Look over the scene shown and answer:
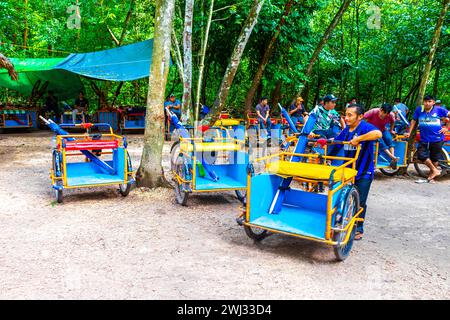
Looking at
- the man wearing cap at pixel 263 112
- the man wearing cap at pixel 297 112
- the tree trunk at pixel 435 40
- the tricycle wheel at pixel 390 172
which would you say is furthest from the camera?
the man wearing cap at pixel 297 112

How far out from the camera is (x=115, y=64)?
15016mm

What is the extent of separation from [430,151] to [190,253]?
267 inches

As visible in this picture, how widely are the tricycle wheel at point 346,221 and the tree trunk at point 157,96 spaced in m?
3.75

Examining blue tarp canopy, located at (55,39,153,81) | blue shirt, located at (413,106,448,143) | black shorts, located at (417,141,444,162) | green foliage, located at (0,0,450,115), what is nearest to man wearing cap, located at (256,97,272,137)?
green foliage, located at (0,0,450,115)

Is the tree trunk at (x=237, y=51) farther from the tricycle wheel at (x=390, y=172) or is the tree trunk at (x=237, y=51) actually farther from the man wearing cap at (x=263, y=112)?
the tricycle wheel at (x=390, y=172)

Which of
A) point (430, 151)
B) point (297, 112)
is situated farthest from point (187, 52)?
point (430, 151)

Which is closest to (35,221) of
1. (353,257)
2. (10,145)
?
(353,257)

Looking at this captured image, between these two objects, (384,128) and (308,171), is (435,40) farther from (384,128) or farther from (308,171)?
(308,171)

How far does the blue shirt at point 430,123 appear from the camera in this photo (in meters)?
8.63

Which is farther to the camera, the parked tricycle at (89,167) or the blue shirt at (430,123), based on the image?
the blue shirt at (430,123)

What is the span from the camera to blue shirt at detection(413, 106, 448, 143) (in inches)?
340

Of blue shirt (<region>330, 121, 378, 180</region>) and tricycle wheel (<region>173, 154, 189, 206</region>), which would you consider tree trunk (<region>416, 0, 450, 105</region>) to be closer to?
blue shirt (<region>330, 121, 378, 180</region>)

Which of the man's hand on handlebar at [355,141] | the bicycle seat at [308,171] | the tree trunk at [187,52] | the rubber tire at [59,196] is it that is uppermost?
the tree trunk at [187,52]

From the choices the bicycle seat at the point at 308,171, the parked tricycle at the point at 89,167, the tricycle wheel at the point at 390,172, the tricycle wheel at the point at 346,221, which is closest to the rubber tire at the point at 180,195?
the parked tricycle at the point at 89,167
